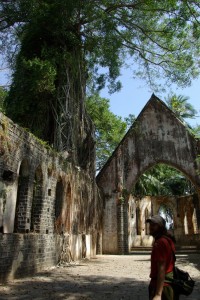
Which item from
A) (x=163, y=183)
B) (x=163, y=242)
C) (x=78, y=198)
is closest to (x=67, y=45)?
(x=78, y=198)

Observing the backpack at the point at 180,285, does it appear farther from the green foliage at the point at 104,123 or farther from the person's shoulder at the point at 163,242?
the green foliage at the point at 104,123

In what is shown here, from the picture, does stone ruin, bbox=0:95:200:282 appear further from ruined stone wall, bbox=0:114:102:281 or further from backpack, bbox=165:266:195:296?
backpack, bbox=165:266:195:296

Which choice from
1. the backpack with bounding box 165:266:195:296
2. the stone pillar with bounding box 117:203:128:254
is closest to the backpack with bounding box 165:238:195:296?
the backpack with bounding box 165:266:195:296

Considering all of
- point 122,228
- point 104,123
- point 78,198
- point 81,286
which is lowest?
point 81,286

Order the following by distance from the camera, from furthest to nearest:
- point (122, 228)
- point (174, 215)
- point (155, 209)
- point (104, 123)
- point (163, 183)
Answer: point (163, 183) → point (155, 209) → point (174, 215) → point (104, 123) → point (122, 228)

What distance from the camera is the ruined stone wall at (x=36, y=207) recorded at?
709 cm

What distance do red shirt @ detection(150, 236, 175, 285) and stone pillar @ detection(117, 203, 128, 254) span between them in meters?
13.6

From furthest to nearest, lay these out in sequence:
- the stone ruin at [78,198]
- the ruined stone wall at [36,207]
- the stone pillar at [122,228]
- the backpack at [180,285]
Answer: the stone pillar at [122,228] → the stone ruin at [78,198] → the ruined stone wall at [36,207] → the backpack at [180,285]

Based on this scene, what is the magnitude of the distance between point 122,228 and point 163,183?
573 inches

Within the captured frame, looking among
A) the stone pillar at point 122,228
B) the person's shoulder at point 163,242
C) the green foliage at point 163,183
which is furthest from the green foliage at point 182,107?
the person's shoulder at point 163,242

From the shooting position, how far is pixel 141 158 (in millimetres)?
17422

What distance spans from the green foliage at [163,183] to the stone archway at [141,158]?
986 centimetres

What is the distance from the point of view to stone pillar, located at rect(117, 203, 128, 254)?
16.0 metres

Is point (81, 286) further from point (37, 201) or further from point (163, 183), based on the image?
point (163, 183)
